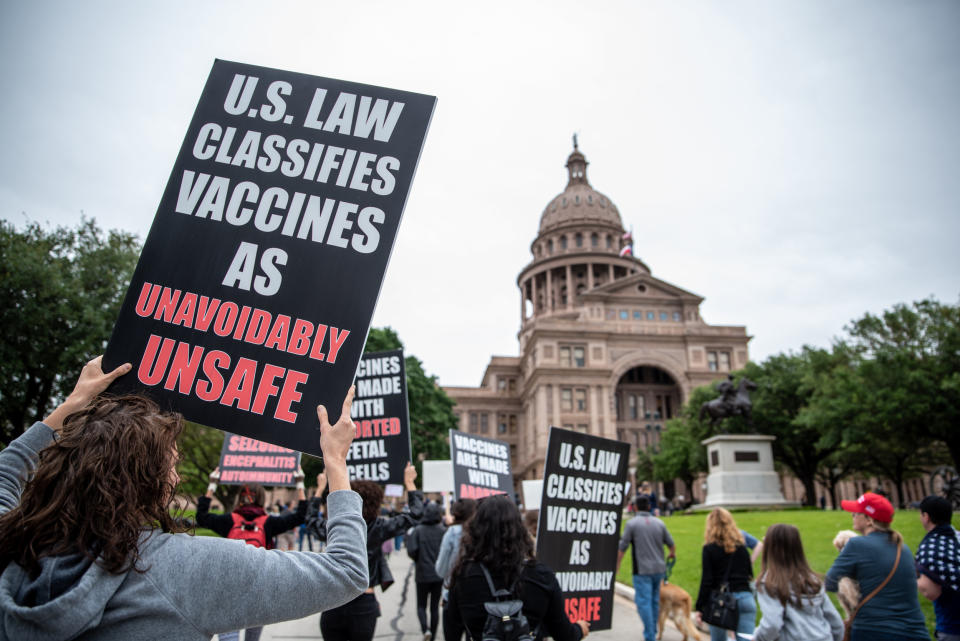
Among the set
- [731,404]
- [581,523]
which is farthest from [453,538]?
[731,404]

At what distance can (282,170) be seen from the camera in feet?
10.8

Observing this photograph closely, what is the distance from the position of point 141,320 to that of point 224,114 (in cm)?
116

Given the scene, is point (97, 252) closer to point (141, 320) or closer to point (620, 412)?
point (141, 320)

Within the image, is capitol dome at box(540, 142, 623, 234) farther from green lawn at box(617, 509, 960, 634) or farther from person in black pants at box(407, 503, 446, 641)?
person in black pants at box(407, 503, 446, 641)

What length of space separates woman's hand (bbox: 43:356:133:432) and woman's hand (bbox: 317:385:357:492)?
33.4 inches

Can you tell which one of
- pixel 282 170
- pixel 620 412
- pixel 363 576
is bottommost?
pixel 363 576

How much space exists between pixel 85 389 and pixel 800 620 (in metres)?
5.06

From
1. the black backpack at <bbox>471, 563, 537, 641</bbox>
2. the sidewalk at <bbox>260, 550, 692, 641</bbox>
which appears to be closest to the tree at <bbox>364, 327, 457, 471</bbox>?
the sidewalk at <bbox>260, 550, 692, 641</bbox>

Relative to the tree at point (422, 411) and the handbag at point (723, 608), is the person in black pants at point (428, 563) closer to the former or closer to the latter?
the handbag at point (723, 608)

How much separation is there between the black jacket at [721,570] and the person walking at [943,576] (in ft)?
6.66

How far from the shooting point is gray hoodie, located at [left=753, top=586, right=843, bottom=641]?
194 inches

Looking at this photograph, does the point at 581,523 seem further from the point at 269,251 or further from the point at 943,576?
the point at 269,251

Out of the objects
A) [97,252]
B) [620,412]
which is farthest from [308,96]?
[620,412]

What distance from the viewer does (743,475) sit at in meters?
28.2
